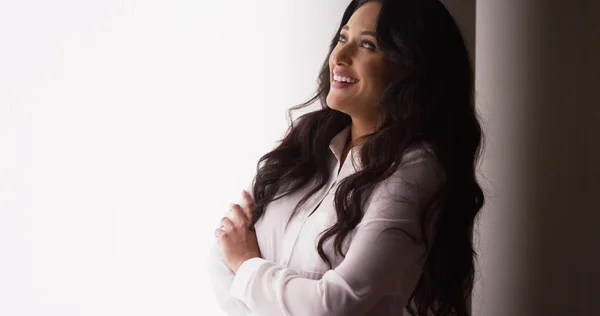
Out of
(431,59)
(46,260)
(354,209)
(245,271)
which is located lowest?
(46,260)

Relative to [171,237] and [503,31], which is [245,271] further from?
[503,31]

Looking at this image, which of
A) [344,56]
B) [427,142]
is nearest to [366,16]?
[344,56]

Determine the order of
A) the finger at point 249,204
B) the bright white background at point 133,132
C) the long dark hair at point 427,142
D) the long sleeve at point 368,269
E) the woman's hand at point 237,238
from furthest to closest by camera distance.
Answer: the bright white background at point 133,132
the finger at point 249,204
the woman's hand at point 237,238
the long dark hair at point 427,142
the long sleeve at point 368,269

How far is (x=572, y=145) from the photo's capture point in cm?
230

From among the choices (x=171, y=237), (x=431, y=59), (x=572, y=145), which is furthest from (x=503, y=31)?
(x=171, y=237)

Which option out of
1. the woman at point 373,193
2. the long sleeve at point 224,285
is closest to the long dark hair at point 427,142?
the woman at point 373,193

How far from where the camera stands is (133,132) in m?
2.30

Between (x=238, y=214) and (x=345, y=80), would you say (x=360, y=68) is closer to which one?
(x=345, y=80)

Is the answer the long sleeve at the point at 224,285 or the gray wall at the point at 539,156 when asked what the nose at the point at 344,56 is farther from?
the gray wall at the point at 539,156

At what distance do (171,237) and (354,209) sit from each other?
0.95 m

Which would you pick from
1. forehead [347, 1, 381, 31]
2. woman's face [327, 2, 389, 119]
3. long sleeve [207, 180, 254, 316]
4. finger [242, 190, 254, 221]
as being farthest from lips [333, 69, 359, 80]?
long sleeve [207, 180, 254, 316]

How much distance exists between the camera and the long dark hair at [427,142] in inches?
63.4

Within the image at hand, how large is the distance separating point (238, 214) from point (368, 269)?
1.55ft

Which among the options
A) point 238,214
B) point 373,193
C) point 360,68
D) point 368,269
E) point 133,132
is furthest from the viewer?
point 133,132
